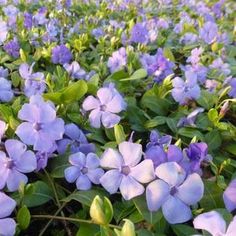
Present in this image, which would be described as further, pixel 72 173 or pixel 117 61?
pixel 117 61

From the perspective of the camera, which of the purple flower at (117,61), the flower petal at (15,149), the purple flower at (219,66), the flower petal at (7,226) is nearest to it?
the flower petal at (7,226)

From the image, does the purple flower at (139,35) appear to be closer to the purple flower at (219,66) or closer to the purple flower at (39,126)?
the purple flower at (219,66)

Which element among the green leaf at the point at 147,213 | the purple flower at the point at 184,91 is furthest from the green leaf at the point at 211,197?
the purple flower at the point at 184,91

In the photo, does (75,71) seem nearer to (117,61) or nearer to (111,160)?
(117,61)

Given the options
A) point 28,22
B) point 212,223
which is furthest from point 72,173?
point 28,22

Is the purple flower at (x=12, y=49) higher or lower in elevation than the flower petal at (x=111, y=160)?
lower

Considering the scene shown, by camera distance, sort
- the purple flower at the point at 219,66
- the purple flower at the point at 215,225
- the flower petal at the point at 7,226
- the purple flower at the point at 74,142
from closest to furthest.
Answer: the purple flower at the point at 215,225, the flower petal at the point at 7,226, the purple flower at the point at 74,142, the purple flower at the point at 219,66
